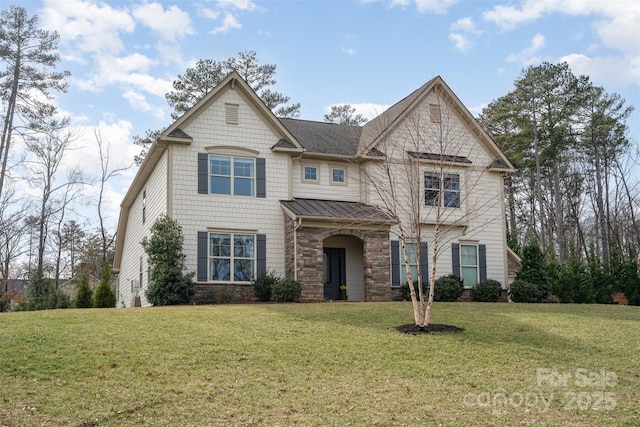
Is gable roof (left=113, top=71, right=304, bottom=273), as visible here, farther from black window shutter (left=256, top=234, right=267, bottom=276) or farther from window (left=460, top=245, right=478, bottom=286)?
window (left=460, top=245, right=478, bottom=286)

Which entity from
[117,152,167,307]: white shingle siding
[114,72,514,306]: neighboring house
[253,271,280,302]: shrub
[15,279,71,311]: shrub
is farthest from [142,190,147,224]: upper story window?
[253,271,280,302]: shrub

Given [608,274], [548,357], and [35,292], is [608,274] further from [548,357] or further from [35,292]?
[35,292]

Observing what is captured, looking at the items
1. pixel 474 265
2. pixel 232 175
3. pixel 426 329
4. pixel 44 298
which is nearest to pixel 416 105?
pixel 474 265

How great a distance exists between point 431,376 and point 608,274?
18197 millimetres

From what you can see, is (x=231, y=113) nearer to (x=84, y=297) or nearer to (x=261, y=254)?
(x=261, y=254)

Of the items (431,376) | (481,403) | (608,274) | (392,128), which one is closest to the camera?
(481,403)

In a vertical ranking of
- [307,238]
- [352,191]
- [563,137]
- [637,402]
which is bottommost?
[637,402]

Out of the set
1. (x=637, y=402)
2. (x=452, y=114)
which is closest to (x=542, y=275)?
(x=452, y=114)

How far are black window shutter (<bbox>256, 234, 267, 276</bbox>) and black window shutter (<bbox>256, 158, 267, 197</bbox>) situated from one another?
4.96ft

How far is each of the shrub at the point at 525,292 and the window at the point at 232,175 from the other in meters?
10.1

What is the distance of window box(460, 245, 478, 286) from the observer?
25.4 m

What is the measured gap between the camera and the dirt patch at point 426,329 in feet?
48.4

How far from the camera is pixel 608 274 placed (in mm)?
26969

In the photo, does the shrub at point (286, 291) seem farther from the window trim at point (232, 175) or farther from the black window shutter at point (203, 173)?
the black window shutter at point (203, 173)
